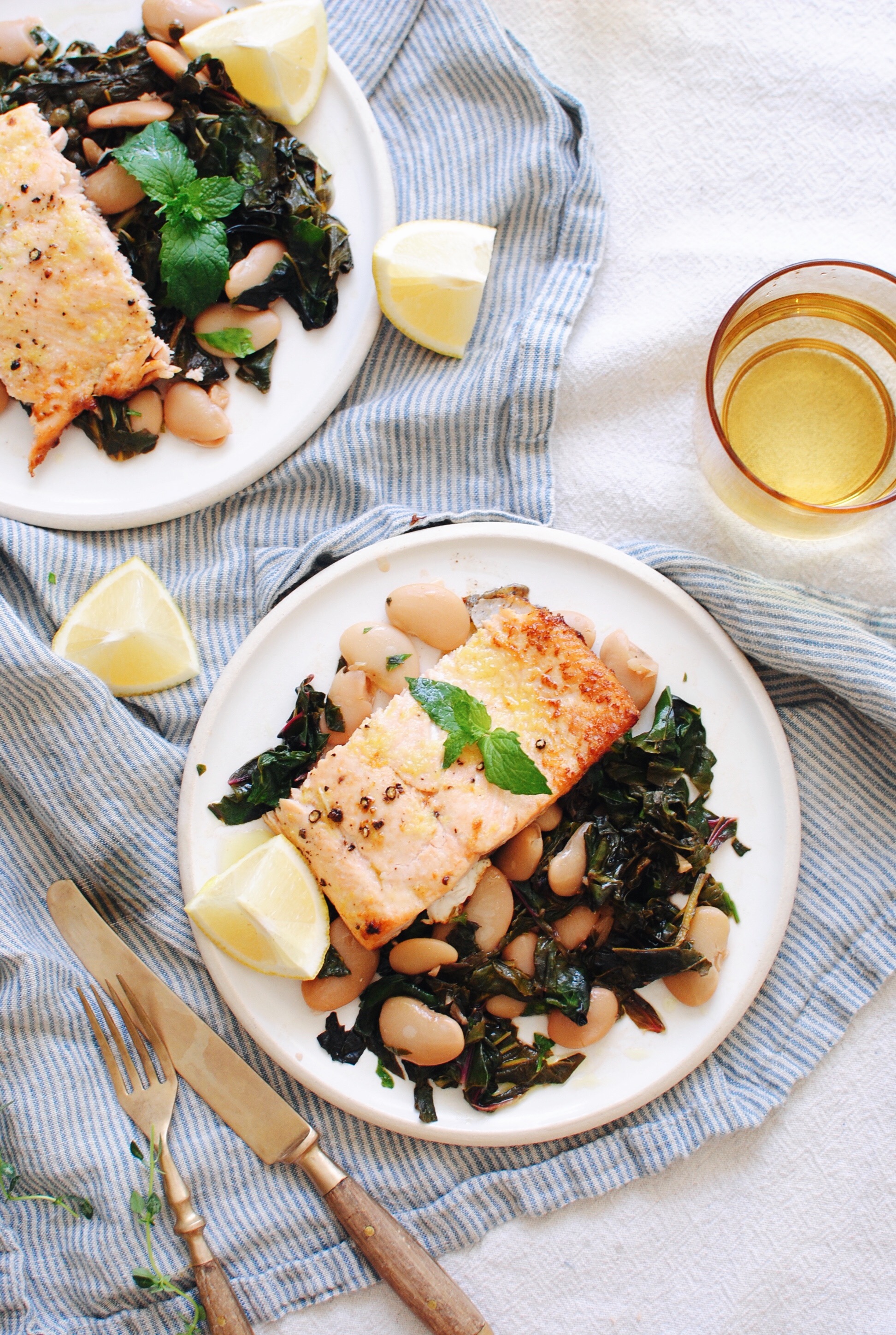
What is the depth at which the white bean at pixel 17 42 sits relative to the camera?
11.6 ft

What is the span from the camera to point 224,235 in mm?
3492

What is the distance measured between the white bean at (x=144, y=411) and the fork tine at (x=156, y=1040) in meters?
1.99

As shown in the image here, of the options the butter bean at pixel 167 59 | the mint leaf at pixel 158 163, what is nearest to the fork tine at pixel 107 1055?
the mint leaf at pixel 158 163

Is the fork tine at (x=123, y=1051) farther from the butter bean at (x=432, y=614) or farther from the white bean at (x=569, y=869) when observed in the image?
the butter bean at (x=432, y=614)

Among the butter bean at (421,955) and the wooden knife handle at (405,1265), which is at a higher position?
the butter bean at (421,955)

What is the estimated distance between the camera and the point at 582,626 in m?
3.40

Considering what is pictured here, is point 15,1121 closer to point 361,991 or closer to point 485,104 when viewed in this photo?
point 361,991

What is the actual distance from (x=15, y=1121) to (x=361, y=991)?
123 cm

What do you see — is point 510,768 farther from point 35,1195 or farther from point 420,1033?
point 35,1195

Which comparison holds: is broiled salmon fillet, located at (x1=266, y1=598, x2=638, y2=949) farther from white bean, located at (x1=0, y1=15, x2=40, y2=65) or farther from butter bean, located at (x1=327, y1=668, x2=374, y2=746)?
white bean, located at (x1=0, y1=15, x2=40, y2=65)

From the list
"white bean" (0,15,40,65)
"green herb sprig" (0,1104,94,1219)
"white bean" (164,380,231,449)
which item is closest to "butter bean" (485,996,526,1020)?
"green herb sprig" (0,1104,94,1219)

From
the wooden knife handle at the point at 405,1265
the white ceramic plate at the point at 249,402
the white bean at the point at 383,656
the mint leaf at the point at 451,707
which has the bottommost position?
the wooden knife handle at the point at 405,1265

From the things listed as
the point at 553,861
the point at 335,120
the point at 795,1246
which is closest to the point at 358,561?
the point at 553,861

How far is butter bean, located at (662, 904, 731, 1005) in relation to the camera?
3.25 meters
